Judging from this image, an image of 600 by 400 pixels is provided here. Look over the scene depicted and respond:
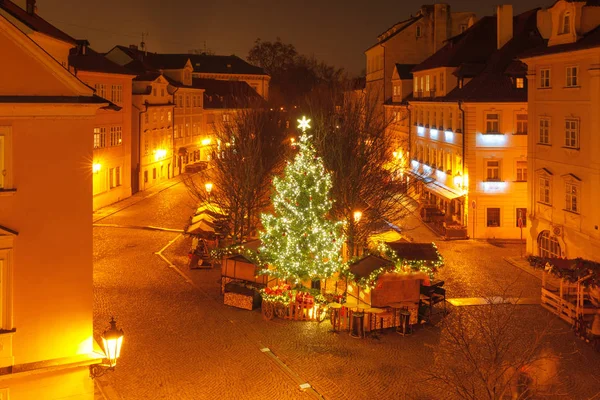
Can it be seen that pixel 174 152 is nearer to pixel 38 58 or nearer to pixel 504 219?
pixel 504 219

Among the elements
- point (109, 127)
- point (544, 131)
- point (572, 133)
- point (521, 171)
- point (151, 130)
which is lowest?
point (521, 171)

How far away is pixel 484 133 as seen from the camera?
36469 millimetres

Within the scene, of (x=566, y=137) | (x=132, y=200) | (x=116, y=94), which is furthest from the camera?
(x=132, y=200)

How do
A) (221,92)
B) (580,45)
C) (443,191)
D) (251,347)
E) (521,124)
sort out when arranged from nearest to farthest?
(251,347) < (580,45) < (521,124) < (443,191) < (221,92)

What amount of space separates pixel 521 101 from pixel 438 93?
856 centimetres

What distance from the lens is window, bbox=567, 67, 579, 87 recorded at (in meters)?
26.6

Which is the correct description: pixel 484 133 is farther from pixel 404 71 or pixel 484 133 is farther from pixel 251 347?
pixel 251 347

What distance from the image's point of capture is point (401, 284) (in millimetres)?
20609

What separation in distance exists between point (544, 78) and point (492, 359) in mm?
21824

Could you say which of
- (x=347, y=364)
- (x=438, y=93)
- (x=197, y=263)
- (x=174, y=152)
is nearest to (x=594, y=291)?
(x=347, y=364)

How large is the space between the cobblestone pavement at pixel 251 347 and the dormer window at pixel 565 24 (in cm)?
1027

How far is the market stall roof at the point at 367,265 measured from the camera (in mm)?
21047

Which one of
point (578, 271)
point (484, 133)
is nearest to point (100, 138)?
point (484, 133)

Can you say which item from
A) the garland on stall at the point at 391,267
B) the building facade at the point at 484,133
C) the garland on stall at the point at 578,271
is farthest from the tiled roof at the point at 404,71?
the garland on stall at the point at 578,271
